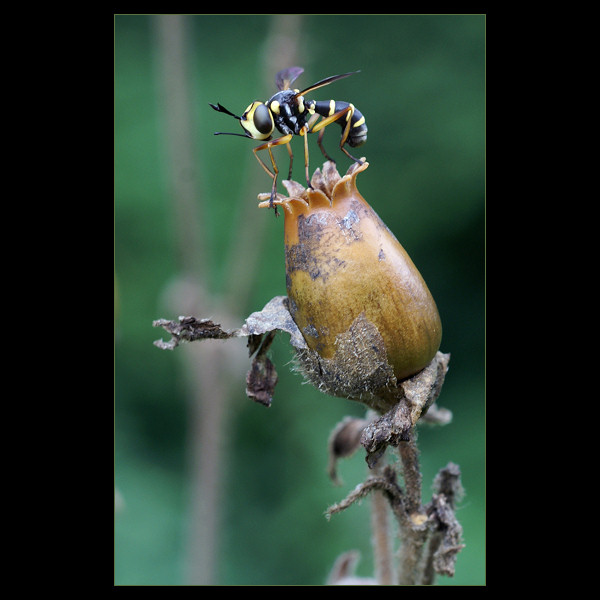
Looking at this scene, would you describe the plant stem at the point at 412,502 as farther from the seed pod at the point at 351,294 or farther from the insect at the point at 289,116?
the insect at the point at 289,116

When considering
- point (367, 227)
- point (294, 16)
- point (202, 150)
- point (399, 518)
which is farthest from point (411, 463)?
point (202, 150)

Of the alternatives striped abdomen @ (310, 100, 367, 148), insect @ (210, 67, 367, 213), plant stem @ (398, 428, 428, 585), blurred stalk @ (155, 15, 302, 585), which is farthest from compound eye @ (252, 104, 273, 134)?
blurred stalk @ (155, 15, 302, 585)

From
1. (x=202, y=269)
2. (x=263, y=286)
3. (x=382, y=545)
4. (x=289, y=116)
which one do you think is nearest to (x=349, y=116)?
(x=289, y=116)

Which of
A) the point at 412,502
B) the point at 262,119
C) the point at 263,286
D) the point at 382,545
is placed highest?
the point at 262,119

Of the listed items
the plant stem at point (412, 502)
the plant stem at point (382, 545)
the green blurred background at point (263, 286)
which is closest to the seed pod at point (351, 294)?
the plant stem at point (412, 502)

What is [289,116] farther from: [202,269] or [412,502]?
[202,269]

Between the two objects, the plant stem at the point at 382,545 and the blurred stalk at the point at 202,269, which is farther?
the blurred stalk at the point at 202,269
